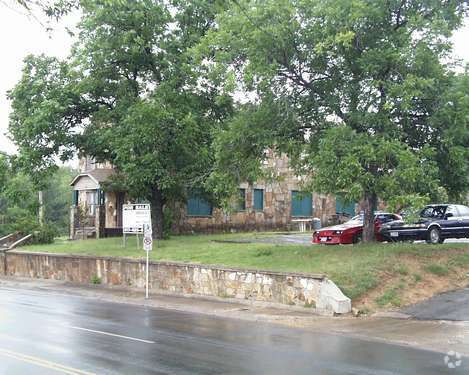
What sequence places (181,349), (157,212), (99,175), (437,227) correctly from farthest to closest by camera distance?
(99,175) → (157,212) → (437,227) → (181,349)

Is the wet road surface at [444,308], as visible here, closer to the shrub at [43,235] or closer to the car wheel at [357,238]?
the car wheel at [357,238]

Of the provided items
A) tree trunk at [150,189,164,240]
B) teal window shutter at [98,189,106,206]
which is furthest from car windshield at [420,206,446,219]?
teal window shutter at [98,189,106,206]

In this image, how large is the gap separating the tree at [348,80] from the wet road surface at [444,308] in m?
3.06

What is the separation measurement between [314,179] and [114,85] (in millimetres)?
13897

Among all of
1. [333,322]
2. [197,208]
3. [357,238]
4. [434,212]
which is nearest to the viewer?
[333,322]

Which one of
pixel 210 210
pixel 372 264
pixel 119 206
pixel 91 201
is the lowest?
pixel 372 264

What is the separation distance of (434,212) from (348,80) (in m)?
7.39

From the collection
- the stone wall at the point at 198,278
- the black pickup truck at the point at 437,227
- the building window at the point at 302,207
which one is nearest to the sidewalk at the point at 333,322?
the stone wall at the point at 198,278

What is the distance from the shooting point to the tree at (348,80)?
17.1 meters

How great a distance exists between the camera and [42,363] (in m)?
9.35

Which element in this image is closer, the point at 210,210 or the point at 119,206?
the point at 210,210

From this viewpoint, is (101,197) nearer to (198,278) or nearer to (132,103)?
(132,103)

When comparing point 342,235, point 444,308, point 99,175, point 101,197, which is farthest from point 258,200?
point 444,308

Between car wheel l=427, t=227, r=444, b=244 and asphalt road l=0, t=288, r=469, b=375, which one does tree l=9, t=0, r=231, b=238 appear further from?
asphalt road l=0, t=288, r=469, b=375
